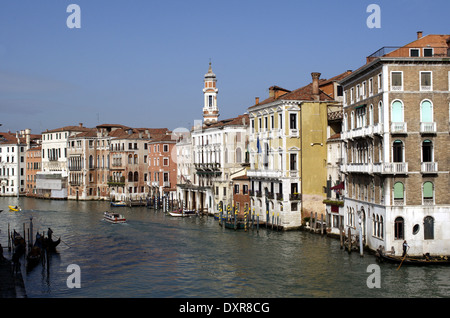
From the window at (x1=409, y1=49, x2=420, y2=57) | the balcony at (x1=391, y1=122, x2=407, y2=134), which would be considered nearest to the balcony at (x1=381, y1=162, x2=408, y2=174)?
the balcony at (x1=391, y1=122, x2=407, y2=134)

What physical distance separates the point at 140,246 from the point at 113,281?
8.32 meters

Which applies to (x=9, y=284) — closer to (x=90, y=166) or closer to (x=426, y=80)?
(x=426, y=80)

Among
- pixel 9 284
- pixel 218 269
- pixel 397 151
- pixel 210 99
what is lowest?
pixel 218 269

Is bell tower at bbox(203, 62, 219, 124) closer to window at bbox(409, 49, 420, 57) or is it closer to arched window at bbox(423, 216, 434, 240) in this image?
window at bbox(409, 49, 420, 57)

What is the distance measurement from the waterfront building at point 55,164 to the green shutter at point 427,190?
53.1 meters

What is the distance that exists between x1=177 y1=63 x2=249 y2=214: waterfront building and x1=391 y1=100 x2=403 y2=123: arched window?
64.8 feet

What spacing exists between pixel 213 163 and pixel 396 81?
77.5ft

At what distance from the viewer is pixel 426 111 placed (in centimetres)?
2155

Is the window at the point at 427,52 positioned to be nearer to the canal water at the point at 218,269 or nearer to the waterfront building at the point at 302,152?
the canal water at the point at 218,269

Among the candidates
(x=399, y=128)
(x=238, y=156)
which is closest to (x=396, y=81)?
(x=399, y=128)

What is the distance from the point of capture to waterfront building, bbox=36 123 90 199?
225 ft

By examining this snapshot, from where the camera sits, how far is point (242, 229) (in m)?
33.9

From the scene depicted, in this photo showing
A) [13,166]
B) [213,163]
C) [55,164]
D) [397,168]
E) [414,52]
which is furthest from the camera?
[13,166]

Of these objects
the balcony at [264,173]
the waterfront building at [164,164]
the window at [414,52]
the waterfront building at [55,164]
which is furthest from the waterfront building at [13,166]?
the window at [414,52]
